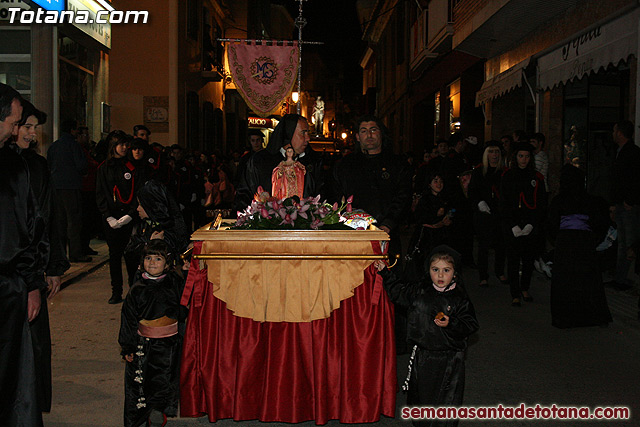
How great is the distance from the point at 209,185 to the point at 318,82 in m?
76.8

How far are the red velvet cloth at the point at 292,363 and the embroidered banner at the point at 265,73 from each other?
13.8 ft

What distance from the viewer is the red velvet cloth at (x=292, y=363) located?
179 inches

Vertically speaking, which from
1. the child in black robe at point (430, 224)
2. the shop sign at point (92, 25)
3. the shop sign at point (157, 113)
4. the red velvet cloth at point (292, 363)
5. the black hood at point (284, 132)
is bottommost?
the red velvet cloth at point (292, 363)

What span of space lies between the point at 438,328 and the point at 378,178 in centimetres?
186

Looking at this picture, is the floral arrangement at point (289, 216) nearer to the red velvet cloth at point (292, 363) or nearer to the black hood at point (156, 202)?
the red velvet cloth at point (292, 363)

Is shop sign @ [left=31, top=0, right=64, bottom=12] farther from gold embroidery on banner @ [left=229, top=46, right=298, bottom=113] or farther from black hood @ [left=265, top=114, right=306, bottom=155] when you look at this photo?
black hood @ [left=265, top=114, right=306, bottom=155]

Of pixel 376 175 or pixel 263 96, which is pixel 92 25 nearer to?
pixel 263 96

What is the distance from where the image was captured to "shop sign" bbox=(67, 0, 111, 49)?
1369cm

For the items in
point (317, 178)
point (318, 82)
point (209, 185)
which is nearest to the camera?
point (317, 178)

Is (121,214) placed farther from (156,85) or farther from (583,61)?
(156,85)

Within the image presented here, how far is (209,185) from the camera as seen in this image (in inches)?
583

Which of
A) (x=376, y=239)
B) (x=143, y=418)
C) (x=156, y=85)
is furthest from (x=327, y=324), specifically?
(x=156, y=85)

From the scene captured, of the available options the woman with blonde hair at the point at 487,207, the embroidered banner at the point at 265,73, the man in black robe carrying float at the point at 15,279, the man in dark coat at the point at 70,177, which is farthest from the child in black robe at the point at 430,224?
the man in black robe carrying float at the point at 15,279

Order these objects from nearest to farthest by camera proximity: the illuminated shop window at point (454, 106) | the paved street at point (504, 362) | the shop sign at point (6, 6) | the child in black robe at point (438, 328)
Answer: the child in black robe at point (438, 328), the paved street at point (504, 362), the shop sign at point (6, 6), the illuminated shop window at point (454, 106)
